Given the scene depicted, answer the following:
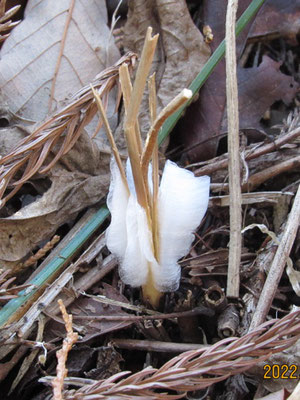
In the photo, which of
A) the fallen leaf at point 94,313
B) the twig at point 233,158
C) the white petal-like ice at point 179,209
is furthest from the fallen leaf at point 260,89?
the fallen leaf at point 94,313

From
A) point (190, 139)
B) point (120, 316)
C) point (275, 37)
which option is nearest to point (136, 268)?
point (120, 316)

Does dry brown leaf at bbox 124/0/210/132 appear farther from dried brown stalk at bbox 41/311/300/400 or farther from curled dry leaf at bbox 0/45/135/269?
dried brown stalk at bbox 41/311/300/400

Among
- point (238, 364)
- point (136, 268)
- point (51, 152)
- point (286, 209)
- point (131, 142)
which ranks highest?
point (131, 142)

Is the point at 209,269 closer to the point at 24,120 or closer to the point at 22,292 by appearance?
the point at 22,292

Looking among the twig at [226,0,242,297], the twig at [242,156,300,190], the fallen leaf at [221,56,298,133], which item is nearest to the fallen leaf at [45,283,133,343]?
the twig at [226,0,242,297]

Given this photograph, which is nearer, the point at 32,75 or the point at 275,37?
the point at 32,75

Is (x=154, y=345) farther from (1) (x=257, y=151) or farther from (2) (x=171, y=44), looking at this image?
(2) (x=171, y=44)
